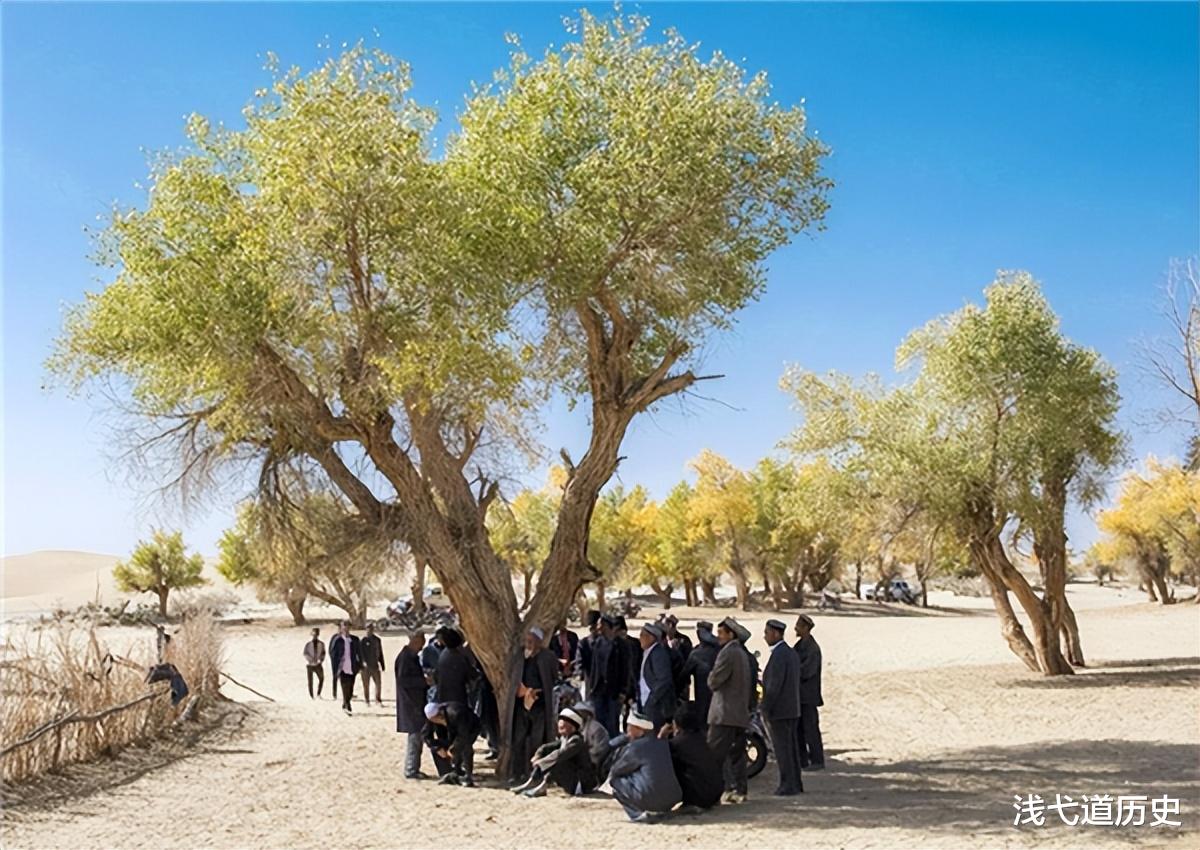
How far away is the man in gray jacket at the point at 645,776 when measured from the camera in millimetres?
9906

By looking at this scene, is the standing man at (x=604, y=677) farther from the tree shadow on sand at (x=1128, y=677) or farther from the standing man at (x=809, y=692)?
the tree shadow on sand at (x=1128, y=677)

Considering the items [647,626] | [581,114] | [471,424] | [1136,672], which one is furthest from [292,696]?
[1136,672]

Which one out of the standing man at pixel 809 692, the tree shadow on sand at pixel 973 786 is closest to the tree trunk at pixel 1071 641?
the tree shadow on sand at pixel 973 786

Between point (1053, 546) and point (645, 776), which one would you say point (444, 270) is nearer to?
point (645, 776)

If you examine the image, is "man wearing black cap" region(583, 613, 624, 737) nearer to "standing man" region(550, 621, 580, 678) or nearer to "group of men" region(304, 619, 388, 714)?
"standing man" region(550, 621, 580, 678)

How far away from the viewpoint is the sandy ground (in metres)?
9.39

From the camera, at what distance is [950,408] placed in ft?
73.8

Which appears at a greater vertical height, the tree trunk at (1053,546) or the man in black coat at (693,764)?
the tree trunk at (1053,546)

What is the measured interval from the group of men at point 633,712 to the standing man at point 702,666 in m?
0.02

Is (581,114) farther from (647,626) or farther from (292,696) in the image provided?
(292,696)

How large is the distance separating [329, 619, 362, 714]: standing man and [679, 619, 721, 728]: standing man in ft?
31.3

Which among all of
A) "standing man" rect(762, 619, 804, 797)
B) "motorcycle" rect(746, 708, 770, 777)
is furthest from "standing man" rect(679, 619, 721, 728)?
"standing man" rect(762, 619, 804, 797)

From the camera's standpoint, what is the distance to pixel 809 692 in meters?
12.8
